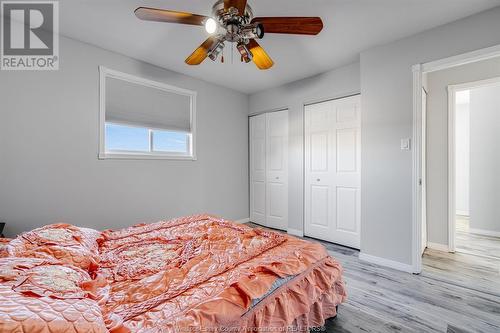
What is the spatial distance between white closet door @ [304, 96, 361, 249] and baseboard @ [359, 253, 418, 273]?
1.17ft

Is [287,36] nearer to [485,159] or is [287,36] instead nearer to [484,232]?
[485,159]

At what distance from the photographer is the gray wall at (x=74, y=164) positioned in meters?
2.29

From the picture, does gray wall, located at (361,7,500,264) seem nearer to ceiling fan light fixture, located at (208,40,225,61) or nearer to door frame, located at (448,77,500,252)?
door frame, located at (448,77,500,252)

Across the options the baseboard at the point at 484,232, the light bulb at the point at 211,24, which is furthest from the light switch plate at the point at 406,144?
the baseboard at the point at 484,232

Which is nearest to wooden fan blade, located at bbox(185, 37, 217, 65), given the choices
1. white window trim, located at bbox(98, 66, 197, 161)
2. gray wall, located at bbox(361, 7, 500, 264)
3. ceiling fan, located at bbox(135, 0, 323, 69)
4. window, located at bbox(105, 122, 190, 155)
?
ceiling fan, located at bbox(135, 0, 323, 69)

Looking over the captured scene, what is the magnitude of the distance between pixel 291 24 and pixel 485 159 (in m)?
4.31

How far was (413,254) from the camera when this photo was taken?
2.51m

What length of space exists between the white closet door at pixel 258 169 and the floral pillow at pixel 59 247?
317 centimetres

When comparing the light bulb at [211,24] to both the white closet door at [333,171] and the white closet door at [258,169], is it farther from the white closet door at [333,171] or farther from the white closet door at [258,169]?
the white closet door at [258,169]

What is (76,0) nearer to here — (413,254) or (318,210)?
(318,210)

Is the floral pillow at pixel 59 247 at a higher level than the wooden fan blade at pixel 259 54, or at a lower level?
lower

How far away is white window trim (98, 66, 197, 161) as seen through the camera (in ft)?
9.26

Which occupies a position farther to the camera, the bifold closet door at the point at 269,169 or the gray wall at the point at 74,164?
the bifold closet door at the point at 269,169

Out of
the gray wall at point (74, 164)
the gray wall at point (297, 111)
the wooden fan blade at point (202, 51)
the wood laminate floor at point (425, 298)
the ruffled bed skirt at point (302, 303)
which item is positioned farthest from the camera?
the gray wall at point (297, 111)
